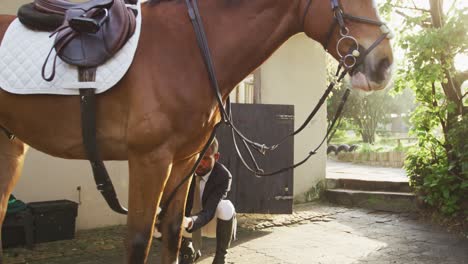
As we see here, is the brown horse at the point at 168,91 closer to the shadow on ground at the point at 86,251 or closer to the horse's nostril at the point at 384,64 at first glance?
the horse's nostril at the point at 384,64

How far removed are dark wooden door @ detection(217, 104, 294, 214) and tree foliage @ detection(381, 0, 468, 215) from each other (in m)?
1.85

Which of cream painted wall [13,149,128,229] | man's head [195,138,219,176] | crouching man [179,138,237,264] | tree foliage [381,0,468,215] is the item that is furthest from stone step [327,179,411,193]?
man's head [195,138,219,176]

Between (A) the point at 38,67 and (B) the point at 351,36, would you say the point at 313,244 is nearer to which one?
(B) the point at 351,36

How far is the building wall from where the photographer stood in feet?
17.1

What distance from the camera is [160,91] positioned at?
1946 mm

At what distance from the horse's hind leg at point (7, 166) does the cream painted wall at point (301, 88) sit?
5.58m

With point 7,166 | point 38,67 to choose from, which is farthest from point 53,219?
point 38,67

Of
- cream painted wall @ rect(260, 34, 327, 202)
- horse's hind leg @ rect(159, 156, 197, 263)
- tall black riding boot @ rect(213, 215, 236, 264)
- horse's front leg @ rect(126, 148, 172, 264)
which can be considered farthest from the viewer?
cream painted wall @ rect(260, 34, 327, 202)

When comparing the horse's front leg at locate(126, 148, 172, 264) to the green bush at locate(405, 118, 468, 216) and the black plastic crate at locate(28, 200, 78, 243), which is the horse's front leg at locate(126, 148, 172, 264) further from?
the green bush at locate(405, 118, 468, 216)

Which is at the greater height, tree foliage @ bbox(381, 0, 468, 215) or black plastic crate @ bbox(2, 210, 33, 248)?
tree foliage @ bbox(381, 0, 468, 215)

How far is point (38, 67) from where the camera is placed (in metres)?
2.05

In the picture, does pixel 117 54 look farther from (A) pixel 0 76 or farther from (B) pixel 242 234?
(B) pixel 242 234

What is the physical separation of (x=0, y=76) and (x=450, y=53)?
5.46 m

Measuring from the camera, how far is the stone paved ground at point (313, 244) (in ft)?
14.7
